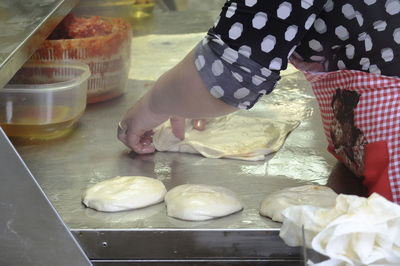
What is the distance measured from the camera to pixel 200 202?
1432 millimetres

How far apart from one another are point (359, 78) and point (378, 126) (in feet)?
0.41

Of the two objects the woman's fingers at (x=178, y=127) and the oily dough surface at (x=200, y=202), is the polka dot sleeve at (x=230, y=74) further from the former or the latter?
the woman's fingers at (x=178, y=127)

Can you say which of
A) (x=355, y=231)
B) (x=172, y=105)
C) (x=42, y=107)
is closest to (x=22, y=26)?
(x=42, y=107)

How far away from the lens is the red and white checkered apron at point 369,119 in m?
1.43

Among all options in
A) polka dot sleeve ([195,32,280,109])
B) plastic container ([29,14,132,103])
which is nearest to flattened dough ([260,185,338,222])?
polka dot sleeve ([195,32,280,109])

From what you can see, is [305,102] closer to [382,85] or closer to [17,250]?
[382,85]

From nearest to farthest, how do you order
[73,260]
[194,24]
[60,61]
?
[73,260], [60,61], [194,24]

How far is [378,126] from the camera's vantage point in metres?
1.45

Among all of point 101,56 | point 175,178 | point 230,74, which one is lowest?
point 175,178

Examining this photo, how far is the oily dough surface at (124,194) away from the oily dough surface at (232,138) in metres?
0.29

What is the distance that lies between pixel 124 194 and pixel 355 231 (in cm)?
69

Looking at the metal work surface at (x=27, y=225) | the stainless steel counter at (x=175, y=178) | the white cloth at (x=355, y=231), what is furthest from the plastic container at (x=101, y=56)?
the white cloth at (x=355, y=231)

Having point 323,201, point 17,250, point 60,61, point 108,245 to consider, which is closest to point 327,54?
point 323,201

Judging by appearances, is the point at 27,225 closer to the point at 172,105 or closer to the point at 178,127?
the point at 172,105
